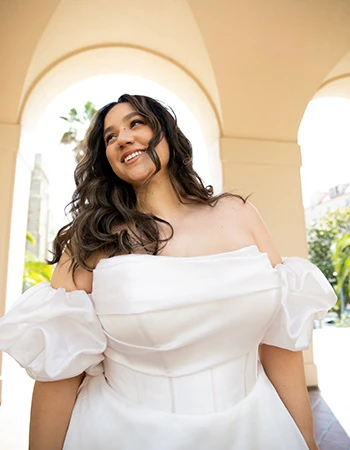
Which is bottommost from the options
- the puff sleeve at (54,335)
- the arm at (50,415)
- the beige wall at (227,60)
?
the arm at (50,415)

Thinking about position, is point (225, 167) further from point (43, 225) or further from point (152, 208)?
point (43, 225)

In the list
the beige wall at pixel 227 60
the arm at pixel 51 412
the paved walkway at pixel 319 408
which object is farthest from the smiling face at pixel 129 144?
the beige wall at pixel 227 60

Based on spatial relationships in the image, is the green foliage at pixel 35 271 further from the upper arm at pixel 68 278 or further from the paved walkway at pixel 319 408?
the upper arm at pixel 68 278

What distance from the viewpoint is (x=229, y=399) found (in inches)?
38.8

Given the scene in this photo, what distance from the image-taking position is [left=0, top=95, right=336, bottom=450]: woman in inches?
37.1

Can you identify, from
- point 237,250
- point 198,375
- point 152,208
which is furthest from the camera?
point 152,208

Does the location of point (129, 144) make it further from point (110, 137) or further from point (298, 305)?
point (298, 305)

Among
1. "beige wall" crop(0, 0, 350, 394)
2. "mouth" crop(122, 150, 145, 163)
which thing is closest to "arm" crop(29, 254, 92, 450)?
"mouth" crop(122, 150, 145, 163)

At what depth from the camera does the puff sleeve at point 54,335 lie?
96cm

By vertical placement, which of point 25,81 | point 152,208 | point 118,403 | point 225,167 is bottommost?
point 118,403

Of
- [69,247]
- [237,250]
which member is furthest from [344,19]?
[69,247]

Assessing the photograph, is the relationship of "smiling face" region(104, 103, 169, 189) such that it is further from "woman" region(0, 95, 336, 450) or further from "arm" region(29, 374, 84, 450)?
"arm" region(29, 374, 84, 450)

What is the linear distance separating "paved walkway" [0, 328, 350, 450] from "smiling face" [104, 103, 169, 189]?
8.01ft

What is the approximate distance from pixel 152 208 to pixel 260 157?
286 cm
